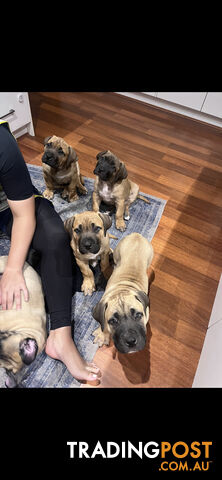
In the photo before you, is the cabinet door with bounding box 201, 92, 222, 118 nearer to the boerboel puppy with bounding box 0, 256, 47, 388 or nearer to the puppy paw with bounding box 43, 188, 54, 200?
the puppy paw with bounding box 43, 188, 54, 200

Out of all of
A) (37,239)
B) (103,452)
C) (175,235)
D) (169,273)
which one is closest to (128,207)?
(175,235)

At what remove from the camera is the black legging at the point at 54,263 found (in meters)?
1.70

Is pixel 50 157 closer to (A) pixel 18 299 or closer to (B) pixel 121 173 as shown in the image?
(B) pixel 121 173


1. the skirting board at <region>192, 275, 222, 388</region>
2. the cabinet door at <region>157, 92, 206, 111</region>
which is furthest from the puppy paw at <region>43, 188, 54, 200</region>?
the cabinet door at <region>157, 92, 206, 111</region>

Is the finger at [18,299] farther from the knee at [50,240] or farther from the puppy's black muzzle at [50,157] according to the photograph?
the puppy's black muzzle at [50,157]

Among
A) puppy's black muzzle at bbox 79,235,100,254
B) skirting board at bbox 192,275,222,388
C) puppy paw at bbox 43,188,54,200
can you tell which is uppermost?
puppy's black muzzle at bbox 79,235,100,254

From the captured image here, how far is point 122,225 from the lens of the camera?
265 cm

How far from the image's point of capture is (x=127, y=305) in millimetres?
1542

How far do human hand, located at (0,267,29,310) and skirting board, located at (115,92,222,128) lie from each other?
156 inches

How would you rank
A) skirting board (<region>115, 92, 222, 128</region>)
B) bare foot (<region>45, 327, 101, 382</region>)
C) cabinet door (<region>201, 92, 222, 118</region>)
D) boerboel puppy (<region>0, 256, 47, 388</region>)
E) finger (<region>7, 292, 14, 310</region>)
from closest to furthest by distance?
boerboel puppy (<region>0, 256, 47, 388</region>) < finger (<region>7, 292, 14, 310</region>) < bare foot (<region>45, 327, 101, 382</region>) < cabinet door (<region>201, 92, 222, 118</region>) < skirting board (<region>115, 92, 222, 128</region>)

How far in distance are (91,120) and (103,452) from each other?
3859 millimetres

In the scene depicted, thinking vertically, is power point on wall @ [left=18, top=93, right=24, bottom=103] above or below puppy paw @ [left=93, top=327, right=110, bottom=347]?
above

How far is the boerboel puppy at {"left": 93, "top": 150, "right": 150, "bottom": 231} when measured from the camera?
7.68 feet
